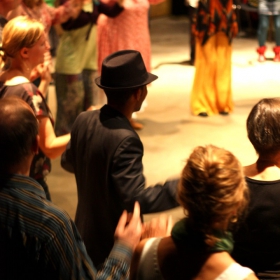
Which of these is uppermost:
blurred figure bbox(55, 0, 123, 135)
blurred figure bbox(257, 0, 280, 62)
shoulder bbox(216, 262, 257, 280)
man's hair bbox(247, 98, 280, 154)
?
man's hair bbox(247, 98, 280, 154)

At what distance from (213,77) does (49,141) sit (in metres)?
3.29

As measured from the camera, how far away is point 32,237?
4.81 ft

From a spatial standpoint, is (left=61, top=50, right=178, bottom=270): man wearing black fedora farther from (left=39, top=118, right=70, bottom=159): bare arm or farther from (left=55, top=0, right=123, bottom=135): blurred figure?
(left=55, top=0, right=123, bottom=135): blurred figure

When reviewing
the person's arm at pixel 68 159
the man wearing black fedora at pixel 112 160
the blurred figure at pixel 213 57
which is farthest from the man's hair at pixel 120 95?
the blurred figure at pixel 213 57

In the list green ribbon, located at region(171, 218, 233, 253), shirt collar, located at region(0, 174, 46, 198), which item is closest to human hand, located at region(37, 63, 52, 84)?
shirt collar, located at region(0, 174, 46, 198)

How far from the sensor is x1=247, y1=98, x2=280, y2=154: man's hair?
6.26 ft

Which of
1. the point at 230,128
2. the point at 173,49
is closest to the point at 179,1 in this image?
the point at 173,49

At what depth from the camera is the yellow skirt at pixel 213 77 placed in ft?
18.0

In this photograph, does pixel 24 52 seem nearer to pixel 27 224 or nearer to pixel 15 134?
pixel 15 134

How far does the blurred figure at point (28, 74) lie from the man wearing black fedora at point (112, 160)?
0.26 m

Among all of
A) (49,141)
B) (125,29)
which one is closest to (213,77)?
(125,29)

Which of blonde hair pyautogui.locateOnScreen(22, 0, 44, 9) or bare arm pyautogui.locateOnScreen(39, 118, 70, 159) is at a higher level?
blonde hair pyautogui.locateOnScreen(22, 0, 44, 9)

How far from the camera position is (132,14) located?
4.81 meters

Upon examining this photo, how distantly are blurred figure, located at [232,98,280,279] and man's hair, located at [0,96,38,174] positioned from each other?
75cm
